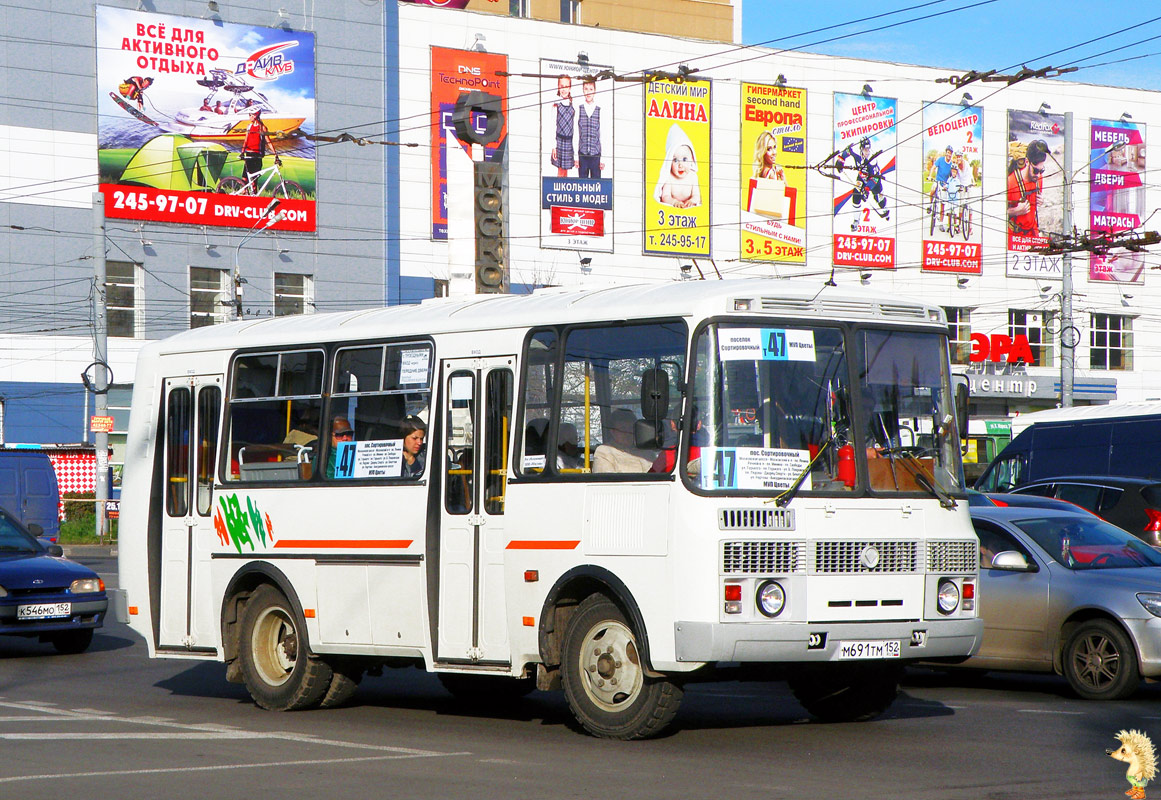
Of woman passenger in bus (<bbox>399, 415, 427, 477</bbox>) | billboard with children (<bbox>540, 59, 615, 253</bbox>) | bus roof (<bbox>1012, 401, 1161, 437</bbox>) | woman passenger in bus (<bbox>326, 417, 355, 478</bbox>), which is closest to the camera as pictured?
woman passenger in bus (<bbox>399, 415, 427, 477</bbox>)

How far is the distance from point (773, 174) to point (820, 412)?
55.3 m

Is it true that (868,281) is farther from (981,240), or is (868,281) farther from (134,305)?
(134,305)

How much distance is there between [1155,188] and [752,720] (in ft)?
215

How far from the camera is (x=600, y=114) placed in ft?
199

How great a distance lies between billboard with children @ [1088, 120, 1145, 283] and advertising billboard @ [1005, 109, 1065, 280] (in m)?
1.61

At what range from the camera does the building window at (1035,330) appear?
70.1m

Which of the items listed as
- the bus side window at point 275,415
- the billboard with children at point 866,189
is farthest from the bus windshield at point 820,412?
the billboard with children at point 866,189

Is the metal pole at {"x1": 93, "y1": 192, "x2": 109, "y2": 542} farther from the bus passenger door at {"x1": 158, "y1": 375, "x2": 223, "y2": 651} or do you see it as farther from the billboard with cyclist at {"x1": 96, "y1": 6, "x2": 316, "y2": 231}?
the bus passenger door at {"x1": 158, "y1": 375, "x2": 223, "y2": 651}

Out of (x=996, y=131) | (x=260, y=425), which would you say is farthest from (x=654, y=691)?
(x=996, y=131)

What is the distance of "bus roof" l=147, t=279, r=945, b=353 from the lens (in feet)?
32.8

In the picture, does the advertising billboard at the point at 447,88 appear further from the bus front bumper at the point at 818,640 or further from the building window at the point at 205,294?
the bus front bumper at the point at 818,640

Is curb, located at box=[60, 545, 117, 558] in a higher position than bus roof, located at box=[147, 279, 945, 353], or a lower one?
lower

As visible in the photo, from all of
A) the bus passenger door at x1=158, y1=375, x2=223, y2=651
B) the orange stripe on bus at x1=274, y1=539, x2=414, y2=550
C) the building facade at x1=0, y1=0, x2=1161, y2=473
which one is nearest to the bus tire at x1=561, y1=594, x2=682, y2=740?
the orange stripe on bus at x1=274, y1=539, x2=414, y2=550

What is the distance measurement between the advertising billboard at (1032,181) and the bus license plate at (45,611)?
56141mm
